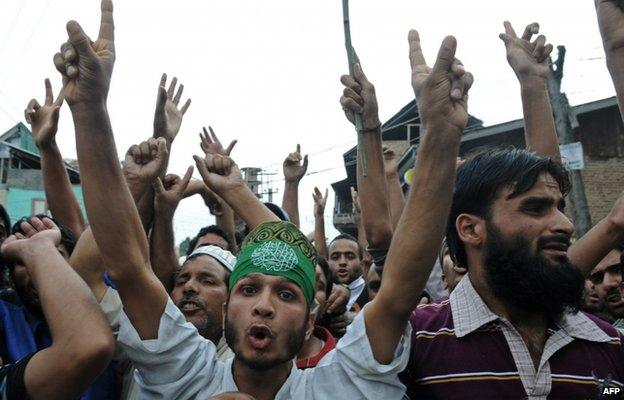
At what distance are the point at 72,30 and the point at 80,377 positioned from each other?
1197 millimetres

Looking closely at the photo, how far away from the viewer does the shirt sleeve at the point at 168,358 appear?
2197 millimetres

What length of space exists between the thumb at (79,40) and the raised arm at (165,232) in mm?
1452

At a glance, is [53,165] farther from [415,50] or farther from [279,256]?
[415,50]

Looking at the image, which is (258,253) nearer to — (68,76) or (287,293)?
(287,293)

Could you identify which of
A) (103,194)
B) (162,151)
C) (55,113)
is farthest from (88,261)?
(55,113)

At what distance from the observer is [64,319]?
7.20 ft

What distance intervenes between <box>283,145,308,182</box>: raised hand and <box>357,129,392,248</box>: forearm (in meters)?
2.15

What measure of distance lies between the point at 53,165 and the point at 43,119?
11.2 inches

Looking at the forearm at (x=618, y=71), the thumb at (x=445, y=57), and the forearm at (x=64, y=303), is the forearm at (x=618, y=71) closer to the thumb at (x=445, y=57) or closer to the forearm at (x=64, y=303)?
the thumb at (x=445, y=57)

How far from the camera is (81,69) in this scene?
2.23 meters

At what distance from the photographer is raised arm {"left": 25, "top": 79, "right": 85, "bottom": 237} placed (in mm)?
3680

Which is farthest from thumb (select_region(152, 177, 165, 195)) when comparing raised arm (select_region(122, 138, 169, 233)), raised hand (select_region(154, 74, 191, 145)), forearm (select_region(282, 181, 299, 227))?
forearm (select_region(282, 181, 299, 227))

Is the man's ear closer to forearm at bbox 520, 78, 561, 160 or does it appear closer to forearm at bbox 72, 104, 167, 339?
forearm at bbox 520, 78, 561, 160

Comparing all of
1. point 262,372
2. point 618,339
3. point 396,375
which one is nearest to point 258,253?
point 262,372
